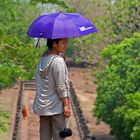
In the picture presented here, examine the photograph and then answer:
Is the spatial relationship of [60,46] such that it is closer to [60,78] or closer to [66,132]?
[60,78]

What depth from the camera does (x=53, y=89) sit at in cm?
548

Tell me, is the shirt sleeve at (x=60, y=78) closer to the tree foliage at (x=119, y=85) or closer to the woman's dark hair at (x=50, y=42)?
the woman's dark hair at (x=50, y=42)

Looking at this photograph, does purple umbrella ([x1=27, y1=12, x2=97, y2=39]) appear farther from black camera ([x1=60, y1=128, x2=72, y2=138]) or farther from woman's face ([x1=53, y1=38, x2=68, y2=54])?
black camera ([x1=60, y1=128, x2=72, y2=138])

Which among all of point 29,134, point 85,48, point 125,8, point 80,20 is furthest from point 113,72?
point 80,20

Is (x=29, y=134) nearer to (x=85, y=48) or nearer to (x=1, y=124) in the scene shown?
(x=1, y=124)

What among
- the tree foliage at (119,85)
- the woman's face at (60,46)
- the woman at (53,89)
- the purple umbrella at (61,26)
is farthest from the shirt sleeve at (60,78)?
the tree foliage at (119,85)

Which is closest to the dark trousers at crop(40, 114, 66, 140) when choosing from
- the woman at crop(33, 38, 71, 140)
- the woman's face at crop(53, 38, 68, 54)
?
the woman at crop(33, 38, 71, 140)

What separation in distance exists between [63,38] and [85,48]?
25.2 metres

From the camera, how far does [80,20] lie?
5.71 metres

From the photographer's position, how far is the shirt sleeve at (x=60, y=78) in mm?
5395

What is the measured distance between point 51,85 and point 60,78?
0.48ft

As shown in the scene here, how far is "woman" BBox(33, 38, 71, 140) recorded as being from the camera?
5.41 metres

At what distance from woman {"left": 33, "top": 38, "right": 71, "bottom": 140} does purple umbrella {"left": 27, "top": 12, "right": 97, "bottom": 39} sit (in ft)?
0.26

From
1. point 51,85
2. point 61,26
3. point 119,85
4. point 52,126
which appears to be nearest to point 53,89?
point 51,85
